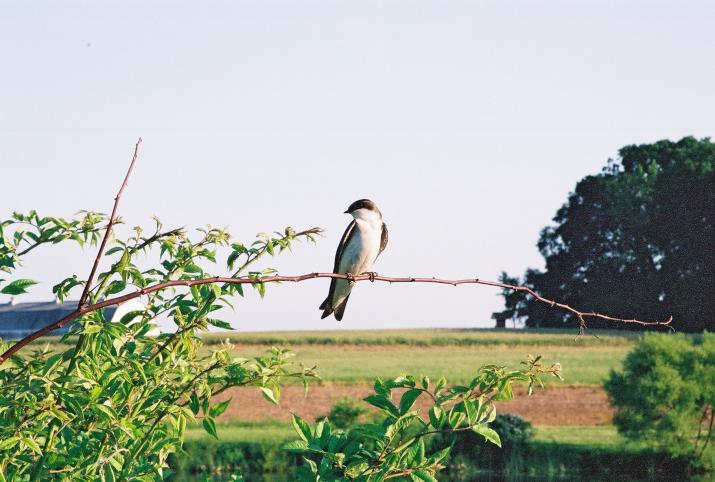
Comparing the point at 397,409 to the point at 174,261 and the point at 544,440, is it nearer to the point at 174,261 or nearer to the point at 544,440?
the point at 174,261

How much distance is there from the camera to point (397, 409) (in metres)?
2.62

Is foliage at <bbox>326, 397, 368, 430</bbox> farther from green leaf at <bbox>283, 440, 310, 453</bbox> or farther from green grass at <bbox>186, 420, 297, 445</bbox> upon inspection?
green leaf at <bbox>283, 440, 310, 453</bbox>

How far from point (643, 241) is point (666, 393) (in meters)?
28.2

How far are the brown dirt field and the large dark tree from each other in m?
16.7

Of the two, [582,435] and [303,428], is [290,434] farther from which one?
[303,428]

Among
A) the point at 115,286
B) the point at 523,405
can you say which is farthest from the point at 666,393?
the point at 115,286

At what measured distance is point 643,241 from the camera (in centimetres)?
5566

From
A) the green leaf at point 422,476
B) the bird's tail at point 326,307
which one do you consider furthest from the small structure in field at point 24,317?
the green leaf at point 422,476

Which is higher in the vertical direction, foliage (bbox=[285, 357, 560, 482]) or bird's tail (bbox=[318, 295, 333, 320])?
bird's tail (bbox=[318, 295, 333, 320])

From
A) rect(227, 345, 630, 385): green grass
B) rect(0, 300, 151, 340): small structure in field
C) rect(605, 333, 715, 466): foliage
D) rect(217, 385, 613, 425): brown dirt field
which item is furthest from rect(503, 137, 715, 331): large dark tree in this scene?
rect(0, 300, 151, 340): small structure in field

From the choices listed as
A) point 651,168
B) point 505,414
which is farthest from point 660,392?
point 651,168

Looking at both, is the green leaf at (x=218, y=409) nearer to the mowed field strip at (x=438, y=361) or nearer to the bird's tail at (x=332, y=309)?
the bird's tail at (x=332, y=309)

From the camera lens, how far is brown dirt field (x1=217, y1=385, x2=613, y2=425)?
3425cm

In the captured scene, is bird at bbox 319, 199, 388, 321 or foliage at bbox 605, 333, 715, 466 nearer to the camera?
bird at bbox 319, 199, 388, 321
